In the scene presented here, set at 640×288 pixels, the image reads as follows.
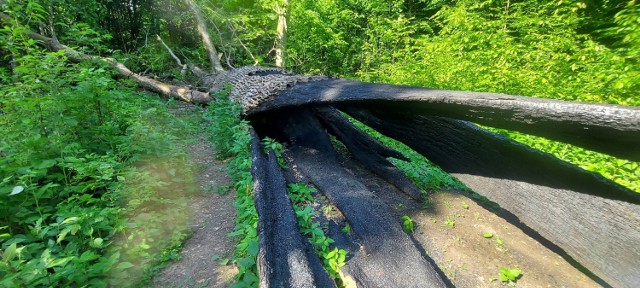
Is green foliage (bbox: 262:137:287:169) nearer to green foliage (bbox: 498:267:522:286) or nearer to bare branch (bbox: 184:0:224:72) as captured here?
green foliage (bbox: 498:267:522:286)

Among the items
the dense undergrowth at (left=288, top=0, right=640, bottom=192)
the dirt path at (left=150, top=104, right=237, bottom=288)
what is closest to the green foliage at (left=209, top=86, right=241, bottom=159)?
the dirt path at (left=150, top=104, right=237, bottom=288)

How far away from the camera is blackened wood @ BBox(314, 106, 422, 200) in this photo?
Answer: 10.2 ft

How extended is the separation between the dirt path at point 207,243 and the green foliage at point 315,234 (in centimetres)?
71

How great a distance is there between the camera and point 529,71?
16.1 ft

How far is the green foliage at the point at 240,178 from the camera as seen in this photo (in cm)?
200

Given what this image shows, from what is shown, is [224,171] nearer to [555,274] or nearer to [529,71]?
[555,274]

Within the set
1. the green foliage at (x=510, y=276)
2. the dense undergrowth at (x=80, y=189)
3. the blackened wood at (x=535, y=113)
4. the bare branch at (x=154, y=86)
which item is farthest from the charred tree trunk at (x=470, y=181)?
the bare branch at (x=154, y=86)

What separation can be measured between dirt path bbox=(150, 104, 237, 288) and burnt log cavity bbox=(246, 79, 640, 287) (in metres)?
0.91

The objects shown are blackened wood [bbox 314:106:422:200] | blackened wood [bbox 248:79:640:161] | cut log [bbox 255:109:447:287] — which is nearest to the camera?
blackened wood [bbox 248:79:640:161]

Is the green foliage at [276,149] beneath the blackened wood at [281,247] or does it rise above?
above

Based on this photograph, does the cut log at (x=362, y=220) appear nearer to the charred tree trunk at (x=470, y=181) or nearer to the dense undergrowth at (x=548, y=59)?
the charred tree trunk at (x=470, y=181)

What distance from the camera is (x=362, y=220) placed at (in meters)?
2.29

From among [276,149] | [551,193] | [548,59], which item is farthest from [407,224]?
[548,59]

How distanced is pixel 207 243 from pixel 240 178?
3.70 feet
